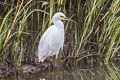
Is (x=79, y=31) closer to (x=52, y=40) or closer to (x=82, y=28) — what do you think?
(x=82, y=28)

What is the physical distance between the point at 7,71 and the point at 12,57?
276 millimetres

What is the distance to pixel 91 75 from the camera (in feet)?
18.3

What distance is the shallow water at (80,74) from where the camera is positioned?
5.50 m

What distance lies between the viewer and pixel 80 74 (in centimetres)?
574

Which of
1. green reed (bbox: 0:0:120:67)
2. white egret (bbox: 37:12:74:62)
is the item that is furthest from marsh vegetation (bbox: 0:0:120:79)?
white egret (bbox: 37:12:74:62)

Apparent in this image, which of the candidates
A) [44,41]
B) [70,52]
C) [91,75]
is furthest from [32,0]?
[91,75]

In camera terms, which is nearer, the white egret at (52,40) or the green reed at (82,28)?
the green reed at (82,28)

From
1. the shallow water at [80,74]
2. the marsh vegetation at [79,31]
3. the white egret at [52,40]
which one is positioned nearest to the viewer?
the shallow water at [80,74]

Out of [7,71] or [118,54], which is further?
[118,54]

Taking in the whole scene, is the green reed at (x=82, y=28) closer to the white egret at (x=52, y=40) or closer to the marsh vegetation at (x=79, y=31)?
the marsh vegetation at (x=79, y=31)

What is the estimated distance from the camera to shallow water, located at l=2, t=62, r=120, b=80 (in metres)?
5.50

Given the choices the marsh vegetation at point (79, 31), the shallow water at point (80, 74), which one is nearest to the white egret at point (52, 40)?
the marsh vegetation at point (79, 31)

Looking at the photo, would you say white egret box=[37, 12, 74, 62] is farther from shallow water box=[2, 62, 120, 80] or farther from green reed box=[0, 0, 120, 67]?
shallow water box=[2, 62, 120, 80]

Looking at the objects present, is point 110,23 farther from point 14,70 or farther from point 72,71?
point 14,70
